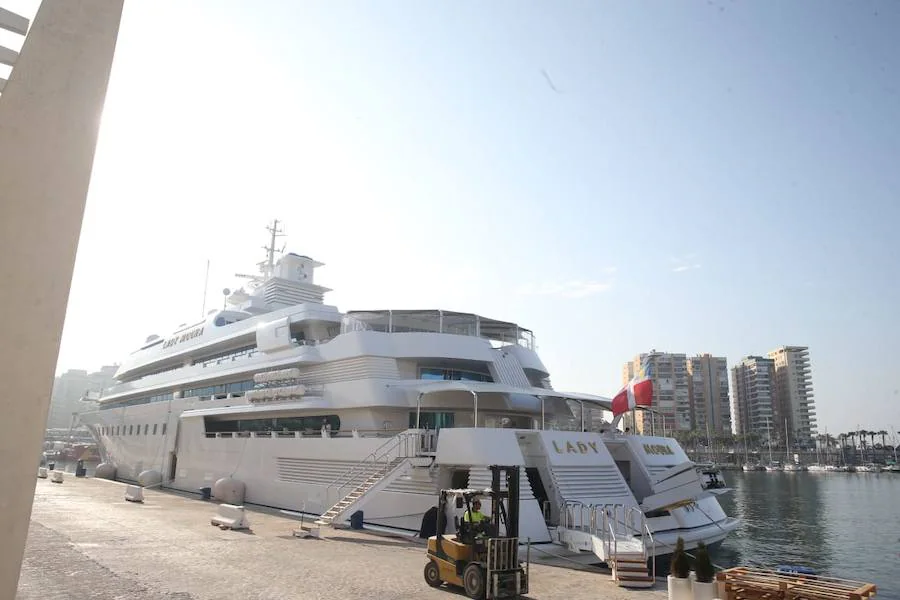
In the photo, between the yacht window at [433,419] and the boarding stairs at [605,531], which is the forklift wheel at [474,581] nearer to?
the boarding stairs at [605,531]

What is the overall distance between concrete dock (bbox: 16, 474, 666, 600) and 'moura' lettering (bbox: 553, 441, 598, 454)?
4.79 m

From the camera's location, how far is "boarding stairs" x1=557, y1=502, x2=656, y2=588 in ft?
45.5

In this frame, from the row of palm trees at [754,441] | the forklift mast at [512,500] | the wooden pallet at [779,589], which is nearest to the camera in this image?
the wooden pallet at [779,589]

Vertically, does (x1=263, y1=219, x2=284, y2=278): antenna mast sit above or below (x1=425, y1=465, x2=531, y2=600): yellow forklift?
above

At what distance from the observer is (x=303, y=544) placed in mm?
16031

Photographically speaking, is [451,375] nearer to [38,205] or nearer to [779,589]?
[779,589]

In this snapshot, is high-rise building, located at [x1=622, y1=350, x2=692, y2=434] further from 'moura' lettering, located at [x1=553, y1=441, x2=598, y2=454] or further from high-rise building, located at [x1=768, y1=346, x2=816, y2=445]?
'moura' lettering, located at [x1=553, y1=441, x2=598, y2=454]

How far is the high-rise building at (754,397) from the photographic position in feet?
469

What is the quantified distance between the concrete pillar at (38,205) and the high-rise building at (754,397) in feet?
508

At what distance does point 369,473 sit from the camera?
783 inches

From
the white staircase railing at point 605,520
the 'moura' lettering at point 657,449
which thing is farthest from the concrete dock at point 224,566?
the 'moura' lettering at point 657,449

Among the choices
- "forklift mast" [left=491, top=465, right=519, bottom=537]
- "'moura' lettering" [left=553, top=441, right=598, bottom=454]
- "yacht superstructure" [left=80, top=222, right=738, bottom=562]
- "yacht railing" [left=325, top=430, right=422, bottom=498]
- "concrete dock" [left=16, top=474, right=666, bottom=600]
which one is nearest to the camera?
"concrete dock" [left=16, top=474, right=666, bottom=600]

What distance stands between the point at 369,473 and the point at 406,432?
2.26 m

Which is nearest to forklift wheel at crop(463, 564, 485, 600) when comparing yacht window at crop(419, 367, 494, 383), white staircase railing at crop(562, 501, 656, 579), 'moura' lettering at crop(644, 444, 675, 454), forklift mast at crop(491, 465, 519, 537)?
forklift mast at crop(491, 465, 519, 537)
